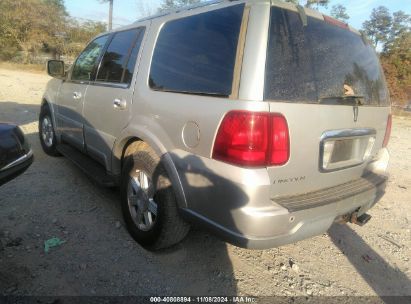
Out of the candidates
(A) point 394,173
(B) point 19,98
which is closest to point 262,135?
(A) point 394,173

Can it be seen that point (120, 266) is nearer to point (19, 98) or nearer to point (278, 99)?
point (278, 99)

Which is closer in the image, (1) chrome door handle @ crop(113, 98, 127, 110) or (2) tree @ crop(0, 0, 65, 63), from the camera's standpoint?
(1) chrome door handle @ crop(113, 98, 127, 110)

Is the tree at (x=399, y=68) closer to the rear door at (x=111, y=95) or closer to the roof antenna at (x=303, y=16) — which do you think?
the rear door at (x=111, y=95)

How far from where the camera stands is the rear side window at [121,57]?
3.12 meters

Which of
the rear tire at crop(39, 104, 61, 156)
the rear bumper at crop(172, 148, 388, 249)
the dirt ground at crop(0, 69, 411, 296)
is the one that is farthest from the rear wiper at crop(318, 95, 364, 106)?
the rear tire at crop(39, 104, 61, 156)

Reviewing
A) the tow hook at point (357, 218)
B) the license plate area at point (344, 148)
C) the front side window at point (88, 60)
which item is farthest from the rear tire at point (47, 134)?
the tow hook at point (357, 218)

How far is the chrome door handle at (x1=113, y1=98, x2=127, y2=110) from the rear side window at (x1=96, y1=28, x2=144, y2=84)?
0.61 ft

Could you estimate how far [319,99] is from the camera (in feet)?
7.38

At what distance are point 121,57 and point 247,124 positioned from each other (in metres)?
1.90

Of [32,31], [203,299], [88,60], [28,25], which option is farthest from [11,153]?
[28,25]

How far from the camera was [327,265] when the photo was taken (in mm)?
2945

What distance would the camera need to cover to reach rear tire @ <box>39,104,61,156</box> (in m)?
4.97

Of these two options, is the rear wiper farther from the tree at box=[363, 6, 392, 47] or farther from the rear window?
the tree at box=[363, 6, 392, 47]

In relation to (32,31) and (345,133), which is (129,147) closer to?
(345,133)
